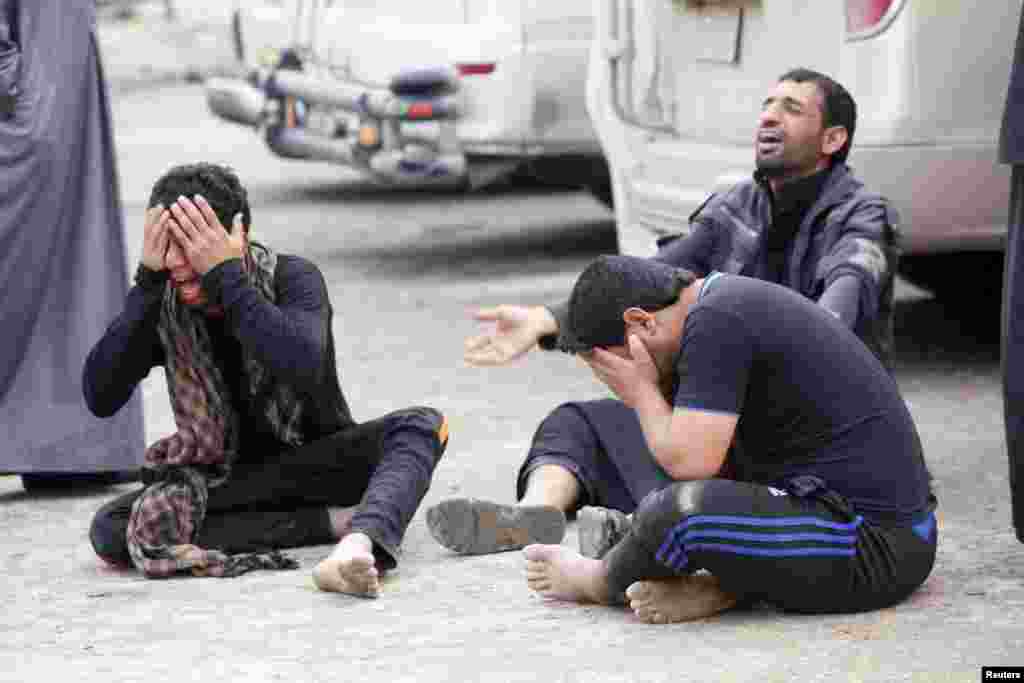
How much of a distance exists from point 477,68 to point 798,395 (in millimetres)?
5314

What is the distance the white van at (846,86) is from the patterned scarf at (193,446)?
219cm

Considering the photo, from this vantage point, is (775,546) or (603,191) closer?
(775,546)

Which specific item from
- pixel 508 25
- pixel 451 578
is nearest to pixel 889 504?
pixel 451 578

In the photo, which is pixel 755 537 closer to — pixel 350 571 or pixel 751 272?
pixel 350 571

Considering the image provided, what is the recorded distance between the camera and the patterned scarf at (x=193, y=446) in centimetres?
534

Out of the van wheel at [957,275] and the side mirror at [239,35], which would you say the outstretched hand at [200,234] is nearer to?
the van wheel at [957,275]

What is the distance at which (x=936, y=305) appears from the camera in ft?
29.7

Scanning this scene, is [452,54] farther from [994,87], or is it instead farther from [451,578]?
[451,578]

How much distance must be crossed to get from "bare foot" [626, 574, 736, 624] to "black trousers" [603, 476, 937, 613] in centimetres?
3

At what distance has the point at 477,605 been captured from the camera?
497cm

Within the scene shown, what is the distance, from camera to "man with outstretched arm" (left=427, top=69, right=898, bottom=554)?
541cm

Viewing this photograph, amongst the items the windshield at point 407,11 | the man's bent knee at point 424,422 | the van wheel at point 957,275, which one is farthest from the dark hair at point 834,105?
the windshield at point 407,11

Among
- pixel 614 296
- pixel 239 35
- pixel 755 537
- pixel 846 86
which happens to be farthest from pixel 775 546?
pixel 239 35

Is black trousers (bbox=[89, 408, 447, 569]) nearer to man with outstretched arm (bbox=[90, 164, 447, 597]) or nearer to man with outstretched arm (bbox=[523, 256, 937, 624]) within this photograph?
man with outstretched arm (bbox=[90, 164, 447, 597])
